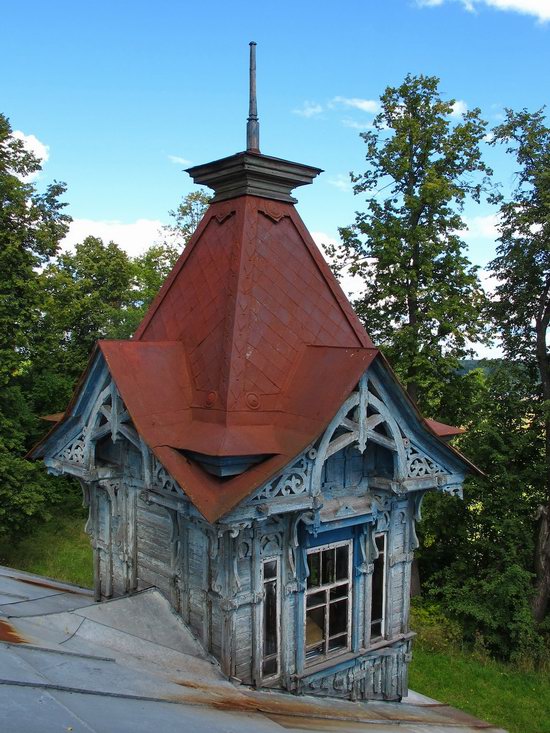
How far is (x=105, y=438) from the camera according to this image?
8641mm

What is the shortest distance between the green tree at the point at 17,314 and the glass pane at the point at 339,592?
1249 cm

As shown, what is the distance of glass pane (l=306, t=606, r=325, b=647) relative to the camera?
798cm

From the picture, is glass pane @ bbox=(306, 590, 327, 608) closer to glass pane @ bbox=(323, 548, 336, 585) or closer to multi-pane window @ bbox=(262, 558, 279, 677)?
glass pane @ bbox=(323, 548, 336, 585)

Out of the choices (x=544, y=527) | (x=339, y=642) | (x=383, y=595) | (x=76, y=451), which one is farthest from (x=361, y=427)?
(x=544, y=527)

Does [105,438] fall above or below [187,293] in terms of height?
below

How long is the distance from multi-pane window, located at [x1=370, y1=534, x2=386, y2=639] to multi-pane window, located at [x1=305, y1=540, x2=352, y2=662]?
0.51 m

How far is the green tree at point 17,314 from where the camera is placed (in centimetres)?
1811

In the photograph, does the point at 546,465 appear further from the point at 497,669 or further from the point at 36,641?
the point at 36,641

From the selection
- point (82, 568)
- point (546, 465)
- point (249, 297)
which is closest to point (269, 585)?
point (249, 297)

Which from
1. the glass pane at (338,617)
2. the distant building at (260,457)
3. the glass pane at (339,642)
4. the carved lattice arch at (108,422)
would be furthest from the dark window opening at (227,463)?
the glass pane at (339,642)

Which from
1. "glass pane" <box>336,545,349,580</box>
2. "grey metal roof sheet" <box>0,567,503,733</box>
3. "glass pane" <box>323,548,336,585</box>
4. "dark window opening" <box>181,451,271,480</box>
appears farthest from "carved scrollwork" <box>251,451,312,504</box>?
"grey metal roof sheet" <box>0,567,503,733</box>

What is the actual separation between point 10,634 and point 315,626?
3911 mm

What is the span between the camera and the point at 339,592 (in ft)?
26.6

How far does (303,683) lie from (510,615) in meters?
11.4
